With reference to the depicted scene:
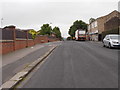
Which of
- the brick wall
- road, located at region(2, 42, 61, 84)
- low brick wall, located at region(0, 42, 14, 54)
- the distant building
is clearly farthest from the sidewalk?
the distant building

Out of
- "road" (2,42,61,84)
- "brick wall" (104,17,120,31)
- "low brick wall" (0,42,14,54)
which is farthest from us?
"brick wall" (104,17,120,31)

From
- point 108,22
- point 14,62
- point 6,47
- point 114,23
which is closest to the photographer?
point 14,62

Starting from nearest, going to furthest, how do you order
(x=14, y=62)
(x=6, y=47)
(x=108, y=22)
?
(x=14, y=62), (x=6, y=47), (x=108, y=22)

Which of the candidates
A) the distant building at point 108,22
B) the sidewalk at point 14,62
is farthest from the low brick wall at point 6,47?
the distant building at point 108,22

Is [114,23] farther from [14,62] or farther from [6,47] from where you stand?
[14,62]

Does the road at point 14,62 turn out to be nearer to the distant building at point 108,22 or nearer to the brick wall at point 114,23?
the brick wall at point 114,23

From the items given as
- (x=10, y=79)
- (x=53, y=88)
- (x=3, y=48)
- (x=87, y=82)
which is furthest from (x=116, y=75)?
(x=3, y=48)

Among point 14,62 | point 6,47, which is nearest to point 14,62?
point 14,62

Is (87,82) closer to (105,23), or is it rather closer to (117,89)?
(117,89)

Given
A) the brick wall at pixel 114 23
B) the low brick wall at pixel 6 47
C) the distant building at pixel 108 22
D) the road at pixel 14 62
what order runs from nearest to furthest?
the road at pixel 14 62 → the low brick wall at pixel 6 47 → the brick wall at pixel 114 23 → the distant building at pixel 108 22

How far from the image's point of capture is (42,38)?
39.8 meters

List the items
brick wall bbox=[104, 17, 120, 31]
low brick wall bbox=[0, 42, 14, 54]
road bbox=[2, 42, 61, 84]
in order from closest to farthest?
road bbox=[2, 42, 61, 84], low brick wall bbox=[0, 42, 14, 54], brick wall bbox=[104, 17, 120, 31]

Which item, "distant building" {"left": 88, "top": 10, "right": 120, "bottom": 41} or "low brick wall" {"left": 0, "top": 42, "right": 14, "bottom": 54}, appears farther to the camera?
"distant building" {"left": 88, "top": 10, "right": 120, "bottom": 41}

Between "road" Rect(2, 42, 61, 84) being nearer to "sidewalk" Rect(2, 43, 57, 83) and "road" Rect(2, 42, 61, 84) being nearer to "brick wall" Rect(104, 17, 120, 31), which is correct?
"sidewalk" Rect(2, 43, 57, 83)
